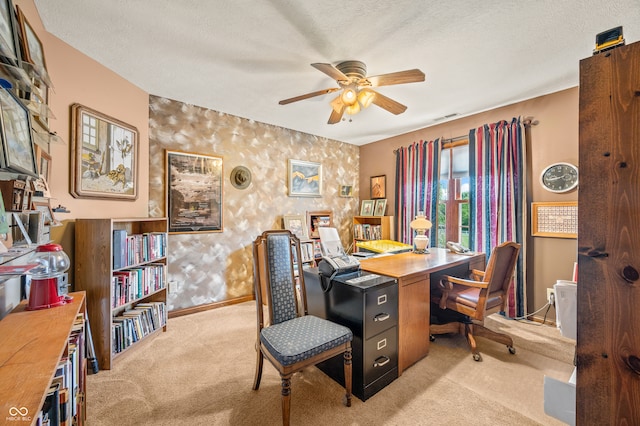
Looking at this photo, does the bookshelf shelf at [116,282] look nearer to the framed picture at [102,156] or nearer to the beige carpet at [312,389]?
the beige carpet at [312,389]

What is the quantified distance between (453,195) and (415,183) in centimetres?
60

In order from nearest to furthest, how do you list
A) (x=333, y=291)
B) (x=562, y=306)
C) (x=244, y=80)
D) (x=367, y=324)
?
(x=562, y=306)
(x=367, y=324)
(x=333, y=291)
(x=244, y=80)

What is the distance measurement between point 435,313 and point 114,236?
325 centimetres

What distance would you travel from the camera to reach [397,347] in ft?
6.51

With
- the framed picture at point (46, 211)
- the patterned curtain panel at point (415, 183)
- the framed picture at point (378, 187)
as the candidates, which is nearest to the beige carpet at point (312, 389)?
the framed picture at point (46, 211)

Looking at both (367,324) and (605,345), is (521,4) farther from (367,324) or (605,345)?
(367,324)

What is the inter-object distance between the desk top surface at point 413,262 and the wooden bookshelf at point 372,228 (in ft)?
4.84

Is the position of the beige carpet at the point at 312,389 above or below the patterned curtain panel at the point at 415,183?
below

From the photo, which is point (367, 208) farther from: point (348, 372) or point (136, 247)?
point (136, 247)

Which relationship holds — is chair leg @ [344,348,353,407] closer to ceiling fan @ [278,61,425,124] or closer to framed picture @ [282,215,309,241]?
ceiling fan @ [278,61,425,124]

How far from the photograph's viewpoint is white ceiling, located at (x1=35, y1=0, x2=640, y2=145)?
66.3 inches

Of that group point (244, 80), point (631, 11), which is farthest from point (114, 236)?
point (631, 11)

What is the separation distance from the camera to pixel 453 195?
12.4ft

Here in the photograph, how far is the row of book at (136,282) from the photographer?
2.24 meters
